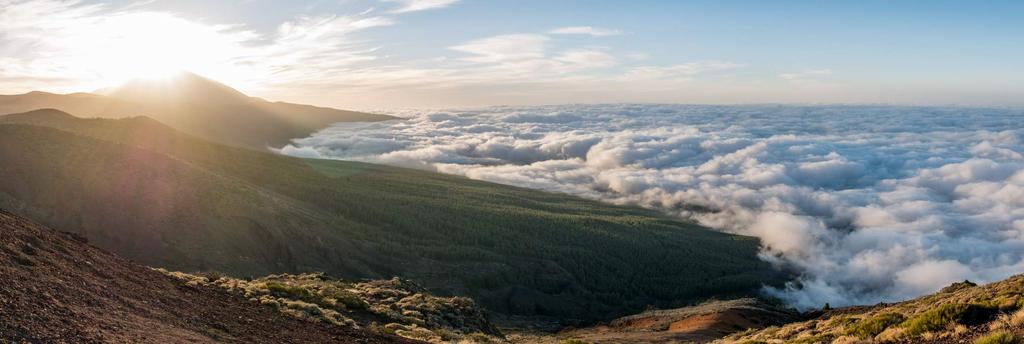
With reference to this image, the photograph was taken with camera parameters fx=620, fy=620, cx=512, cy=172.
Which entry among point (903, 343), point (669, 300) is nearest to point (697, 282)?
point (669, 300)

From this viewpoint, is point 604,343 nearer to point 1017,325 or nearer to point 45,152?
point 1017,325

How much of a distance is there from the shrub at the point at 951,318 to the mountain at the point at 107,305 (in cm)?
1571

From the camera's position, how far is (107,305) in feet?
51.9

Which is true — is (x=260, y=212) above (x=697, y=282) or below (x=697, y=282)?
above

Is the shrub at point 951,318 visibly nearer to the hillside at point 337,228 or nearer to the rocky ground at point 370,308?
the rocky ground at point 370,308

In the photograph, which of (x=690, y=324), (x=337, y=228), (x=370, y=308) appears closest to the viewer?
(x=370, y=308)

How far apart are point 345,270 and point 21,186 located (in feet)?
105

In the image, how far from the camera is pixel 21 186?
170 ft

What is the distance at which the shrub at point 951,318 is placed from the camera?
1494cm

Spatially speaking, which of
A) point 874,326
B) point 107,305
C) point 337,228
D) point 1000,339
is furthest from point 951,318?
point 337,228

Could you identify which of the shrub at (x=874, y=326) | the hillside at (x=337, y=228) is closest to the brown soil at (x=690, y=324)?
the hillside at (x=337, y=228)

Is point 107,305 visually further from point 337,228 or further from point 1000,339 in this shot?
point 337,228

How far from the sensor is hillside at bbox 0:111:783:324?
179 feet

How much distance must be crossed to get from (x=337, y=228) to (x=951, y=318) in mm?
77297
